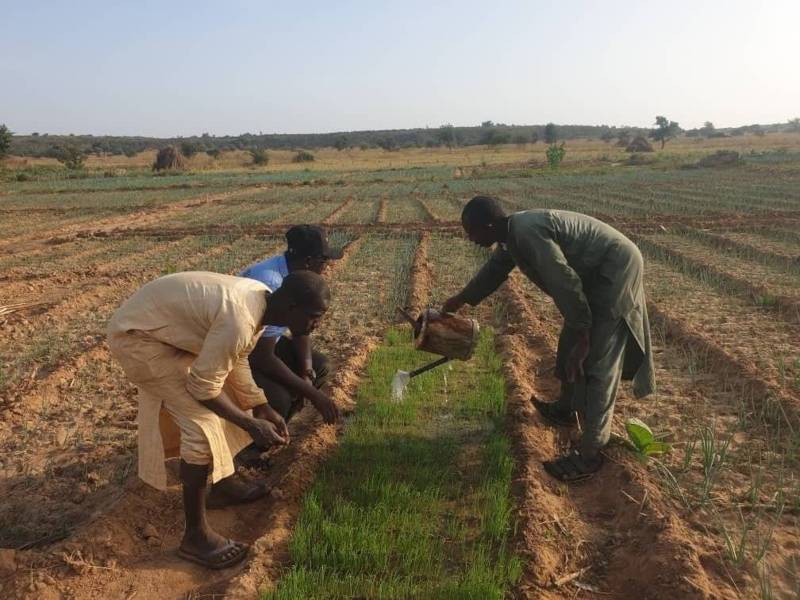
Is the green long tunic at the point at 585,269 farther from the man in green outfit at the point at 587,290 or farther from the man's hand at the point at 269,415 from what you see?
the man's hand at the point at 269,415

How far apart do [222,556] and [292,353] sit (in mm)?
1388

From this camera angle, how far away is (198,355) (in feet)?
8.54

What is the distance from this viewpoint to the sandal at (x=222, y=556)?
281cm

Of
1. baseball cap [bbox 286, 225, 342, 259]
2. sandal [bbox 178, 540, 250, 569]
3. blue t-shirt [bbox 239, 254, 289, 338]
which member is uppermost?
baseball cap [bbox 286, 225, 342, 259]

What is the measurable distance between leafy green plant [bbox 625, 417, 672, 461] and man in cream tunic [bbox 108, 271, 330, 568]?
213 centimetres

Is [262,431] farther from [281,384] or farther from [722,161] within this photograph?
[722,161]

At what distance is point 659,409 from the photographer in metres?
4.49

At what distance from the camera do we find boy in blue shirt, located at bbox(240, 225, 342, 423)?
127 inches

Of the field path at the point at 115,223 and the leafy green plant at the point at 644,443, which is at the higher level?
the leafy green plant at the point at 644,443

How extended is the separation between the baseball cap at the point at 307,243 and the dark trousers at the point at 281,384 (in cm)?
65

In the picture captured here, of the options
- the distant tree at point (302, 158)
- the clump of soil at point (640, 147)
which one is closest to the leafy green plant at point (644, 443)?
the clump of soil at point (640, 147)

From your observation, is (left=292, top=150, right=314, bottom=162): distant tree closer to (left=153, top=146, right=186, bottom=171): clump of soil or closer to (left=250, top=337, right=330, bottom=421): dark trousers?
(left=153, top=146, right=186, bottom=171): clump of soil

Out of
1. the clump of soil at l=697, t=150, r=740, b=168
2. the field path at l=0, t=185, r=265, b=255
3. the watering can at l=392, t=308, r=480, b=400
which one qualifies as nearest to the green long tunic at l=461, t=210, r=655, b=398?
the watering can at l=392, t=308, r=480, b=400

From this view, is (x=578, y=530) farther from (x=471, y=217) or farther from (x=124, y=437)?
(x=124, y=437)
